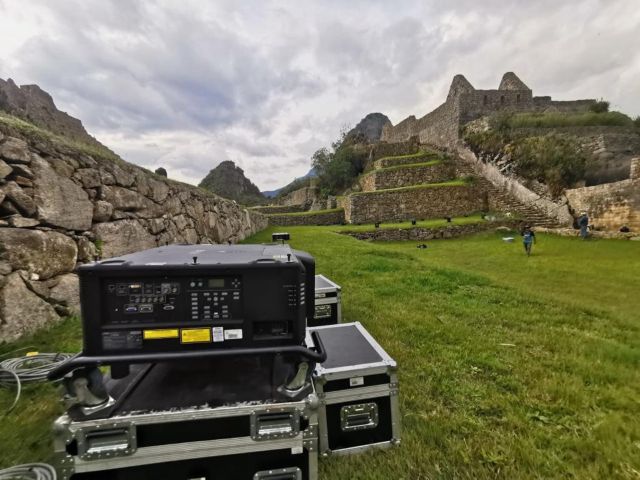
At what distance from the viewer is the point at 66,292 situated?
3.65m

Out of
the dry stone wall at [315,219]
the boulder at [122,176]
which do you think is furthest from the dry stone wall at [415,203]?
the boulder at [122,176]

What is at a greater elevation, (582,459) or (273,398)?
(273,398)

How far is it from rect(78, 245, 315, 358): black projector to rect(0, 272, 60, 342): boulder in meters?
2.53

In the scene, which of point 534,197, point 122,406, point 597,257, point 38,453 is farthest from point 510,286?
point 534,197

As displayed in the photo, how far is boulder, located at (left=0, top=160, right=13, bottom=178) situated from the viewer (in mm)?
3090

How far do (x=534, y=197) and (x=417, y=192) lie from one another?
25.2ft

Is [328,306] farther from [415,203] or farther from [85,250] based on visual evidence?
[415,203]

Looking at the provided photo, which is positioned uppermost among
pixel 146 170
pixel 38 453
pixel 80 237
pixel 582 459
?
pixel 146 170

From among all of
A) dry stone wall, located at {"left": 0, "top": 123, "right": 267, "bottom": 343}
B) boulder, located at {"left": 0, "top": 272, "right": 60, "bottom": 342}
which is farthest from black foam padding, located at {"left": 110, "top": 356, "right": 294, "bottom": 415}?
dry stone wall, located at {"left": 0, "top": 123, "right": 267, "bottom": 343}

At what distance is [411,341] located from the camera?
3.67m

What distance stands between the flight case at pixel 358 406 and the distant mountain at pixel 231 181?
58.8 meters

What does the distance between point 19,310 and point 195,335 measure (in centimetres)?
297

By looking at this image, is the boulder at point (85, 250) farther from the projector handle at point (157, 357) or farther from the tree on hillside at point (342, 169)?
the tree on hillside at point (342, 169)

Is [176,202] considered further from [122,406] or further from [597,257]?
[597,257]
